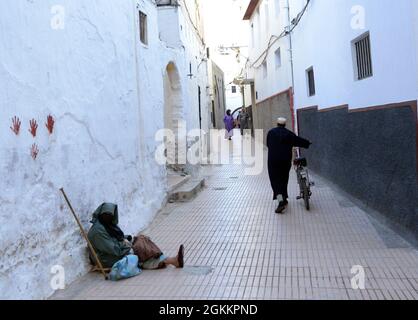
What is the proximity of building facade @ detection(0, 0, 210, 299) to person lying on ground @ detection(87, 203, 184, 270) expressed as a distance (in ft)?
0.63

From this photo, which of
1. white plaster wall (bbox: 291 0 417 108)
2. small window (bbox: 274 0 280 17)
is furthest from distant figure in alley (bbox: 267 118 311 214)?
small window (bbox: 274 0 280 17)

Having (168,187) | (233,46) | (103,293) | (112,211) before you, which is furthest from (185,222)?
(233,46)

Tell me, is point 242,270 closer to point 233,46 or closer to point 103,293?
point 103,293

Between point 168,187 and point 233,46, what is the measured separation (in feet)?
84.9

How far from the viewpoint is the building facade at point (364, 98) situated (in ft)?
17.9

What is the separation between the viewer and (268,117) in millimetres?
17891

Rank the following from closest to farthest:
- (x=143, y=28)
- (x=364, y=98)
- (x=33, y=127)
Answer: (x=33, y=127) → (x=364, y=98) → (x=143, y=28)

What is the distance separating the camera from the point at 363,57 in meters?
7.14

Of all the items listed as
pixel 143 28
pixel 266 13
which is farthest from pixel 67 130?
pixel 266 13

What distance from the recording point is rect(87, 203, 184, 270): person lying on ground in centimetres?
505

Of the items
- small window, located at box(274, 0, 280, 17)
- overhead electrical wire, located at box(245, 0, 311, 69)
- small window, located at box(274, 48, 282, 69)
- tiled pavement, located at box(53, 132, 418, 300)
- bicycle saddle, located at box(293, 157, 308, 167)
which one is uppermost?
small window, located at box(274, 0, 280, 17)

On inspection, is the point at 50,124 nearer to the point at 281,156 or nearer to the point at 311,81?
the point at 281,156

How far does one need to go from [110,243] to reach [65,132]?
1.27 metres

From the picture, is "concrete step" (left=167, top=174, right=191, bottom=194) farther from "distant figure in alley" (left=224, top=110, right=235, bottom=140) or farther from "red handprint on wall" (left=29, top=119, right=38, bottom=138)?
"distant figure in alley" (left=224, top=110, right=235, bottom=140)
